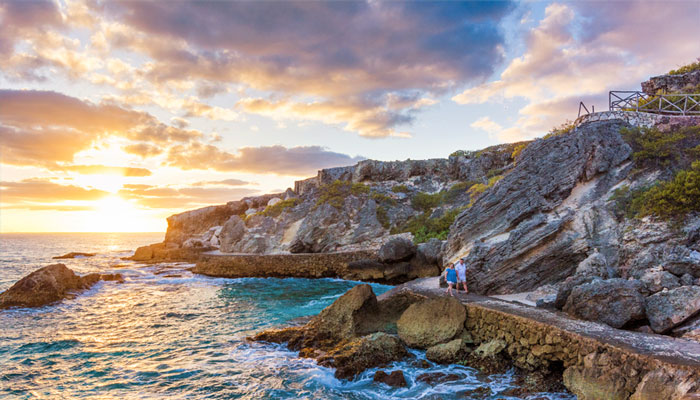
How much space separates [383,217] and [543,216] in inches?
876

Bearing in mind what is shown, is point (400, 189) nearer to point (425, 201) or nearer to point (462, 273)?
point (425, 201)

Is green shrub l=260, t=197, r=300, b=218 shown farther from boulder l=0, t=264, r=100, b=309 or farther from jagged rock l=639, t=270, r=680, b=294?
jagged rock l=639, t=270, r=680, b=294

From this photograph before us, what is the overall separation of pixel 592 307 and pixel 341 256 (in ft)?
71.2

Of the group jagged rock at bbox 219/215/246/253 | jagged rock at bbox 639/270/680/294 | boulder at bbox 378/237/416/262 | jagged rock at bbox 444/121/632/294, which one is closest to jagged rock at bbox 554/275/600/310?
jagged rock at bbox 639/270/680/294

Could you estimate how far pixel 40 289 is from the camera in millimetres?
20078

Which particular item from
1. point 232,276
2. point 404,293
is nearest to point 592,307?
point 404,293

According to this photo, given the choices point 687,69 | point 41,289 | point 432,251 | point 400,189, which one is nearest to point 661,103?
point 687,69

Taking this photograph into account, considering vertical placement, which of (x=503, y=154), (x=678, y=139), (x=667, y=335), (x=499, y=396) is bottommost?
(x=499, y=396)

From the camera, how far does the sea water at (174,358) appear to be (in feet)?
31.9

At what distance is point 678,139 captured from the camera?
16.6 meters

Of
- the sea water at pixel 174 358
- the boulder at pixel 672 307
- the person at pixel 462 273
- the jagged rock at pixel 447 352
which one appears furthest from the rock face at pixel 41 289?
the boulder at pixel 672 307

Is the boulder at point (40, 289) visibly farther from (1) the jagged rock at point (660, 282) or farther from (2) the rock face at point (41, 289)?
(1) the jagged rock at point (660, 282)

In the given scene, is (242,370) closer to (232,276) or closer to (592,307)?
(592,307)

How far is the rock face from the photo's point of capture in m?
19.2
